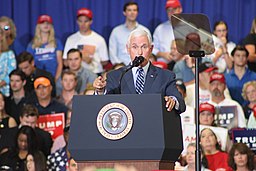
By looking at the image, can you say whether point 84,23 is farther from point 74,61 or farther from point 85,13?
point 74,61

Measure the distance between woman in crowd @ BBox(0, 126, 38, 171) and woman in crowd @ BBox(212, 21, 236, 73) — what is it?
8.27 feet

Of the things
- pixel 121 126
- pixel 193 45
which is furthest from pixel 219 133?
pixel 121 126

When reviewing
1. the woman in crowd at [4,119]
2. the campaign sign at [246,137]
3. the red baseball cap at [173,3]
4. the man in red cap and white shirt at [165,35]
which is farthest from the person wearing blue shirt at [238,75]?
the woman in crowd at [4,119]

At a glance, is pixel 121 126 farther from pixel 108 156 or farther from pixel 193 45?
pixel 193 45

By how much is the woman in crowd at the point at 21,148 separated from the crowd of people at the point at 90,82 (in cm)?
1

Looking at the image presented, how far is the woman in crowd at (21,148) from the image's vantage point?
803 cm

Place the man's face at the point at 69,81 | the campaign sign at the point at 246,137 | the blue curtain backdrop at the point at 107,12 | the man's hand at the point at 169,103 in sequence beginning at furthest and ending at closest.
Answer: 1. the blue curtain backdrop at the point at 107,12
2. the man's face at the point at 69,81
3. the campaign sign at the point at 246,137
4. the man's hand at the point at 169,103

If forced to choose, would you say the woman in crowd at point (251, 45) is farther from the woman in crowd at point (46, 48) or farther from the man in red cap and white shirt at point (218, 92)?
the woman in crowd at point (46, 48)

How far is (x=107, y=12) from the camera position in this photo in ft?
36.0

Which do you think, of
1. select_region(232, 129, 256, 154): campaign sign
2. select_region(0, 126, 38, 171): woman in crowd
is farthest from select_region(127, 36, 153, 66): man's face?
select_region(0, 126, 38, 171): woman in crowd

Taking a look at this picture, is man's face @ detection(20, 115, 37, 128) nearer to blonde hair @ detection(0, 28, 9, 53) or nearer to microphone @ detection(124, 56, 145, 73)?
blonde hair @ detection(0, 28, 9, 53)

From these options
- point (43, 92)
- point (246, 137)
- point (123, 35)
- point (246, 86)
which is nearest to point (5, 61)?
point (43, 92)

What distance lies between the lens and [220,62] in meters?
9.53

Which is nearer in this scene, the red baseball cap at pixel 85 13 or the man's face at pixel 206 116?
the man's face at pixel 206 116
